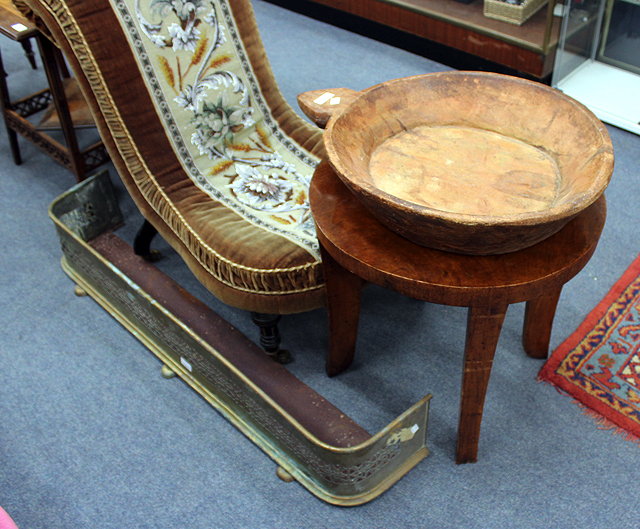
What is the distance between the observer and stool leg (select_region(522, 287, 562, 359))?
1782 mm

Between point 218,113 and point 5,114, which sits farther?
point 5,114

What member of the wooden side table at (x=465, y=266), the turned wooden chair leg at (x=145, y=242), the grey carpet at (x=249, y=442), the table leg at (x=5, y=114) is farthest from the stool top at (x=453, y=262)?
the table leg at (x=5, y=114)

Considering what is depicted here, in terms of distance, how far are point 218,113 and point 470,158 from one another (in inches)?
32.5

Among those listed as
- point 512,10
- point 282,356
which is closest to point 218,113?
point 282,356

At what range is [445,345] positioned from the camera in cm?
199

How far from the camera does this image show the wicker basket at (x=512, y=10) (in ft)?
9.29

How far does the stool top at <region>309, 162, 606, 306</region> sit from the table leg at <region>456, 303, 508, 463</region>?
6cm

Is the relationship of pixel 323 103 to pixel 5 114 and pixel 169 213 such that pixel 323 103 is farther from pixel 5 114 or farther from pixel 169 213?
pixel 5 114

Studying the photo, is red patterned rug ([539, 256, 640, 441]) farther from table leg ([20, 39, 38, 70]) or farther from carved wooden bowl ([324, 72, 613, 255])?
table leg ([20, 39, 38, 70])

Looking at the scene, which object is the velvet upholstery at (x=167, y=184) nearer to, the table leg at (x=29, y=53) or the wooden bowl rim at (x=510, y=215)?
the wooden bowl rim at (x=510, y=215)

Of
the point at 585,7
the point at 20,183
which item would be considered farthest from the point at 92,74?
the point at 585,7

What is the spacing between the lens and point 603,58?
2922 mm

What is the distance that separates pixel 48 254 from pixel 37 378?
0.50m

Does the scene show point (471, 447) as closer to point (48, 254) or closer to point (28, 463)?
point (28, 463)
